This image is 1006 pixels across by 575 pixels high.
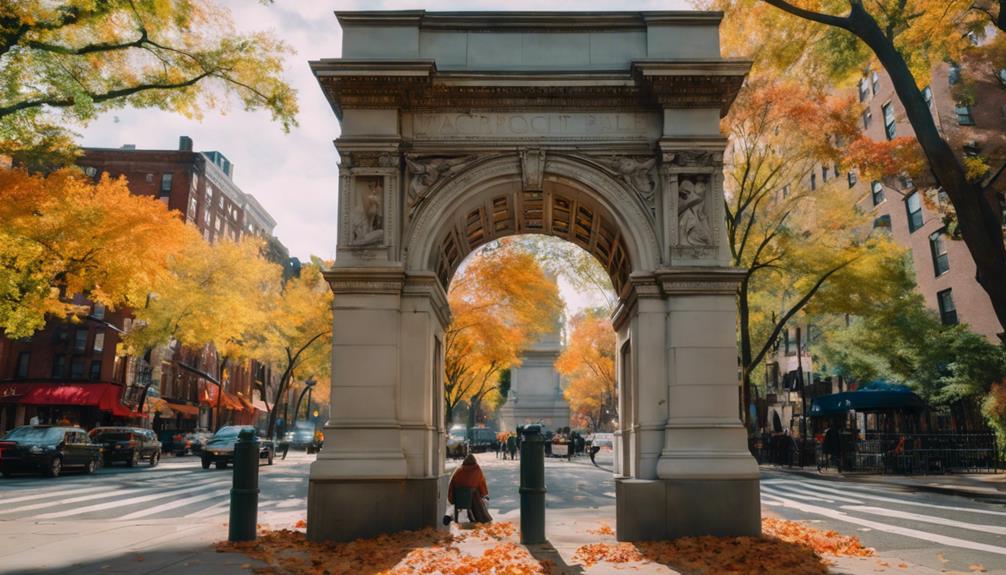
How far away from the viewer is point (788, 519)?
15.1 m

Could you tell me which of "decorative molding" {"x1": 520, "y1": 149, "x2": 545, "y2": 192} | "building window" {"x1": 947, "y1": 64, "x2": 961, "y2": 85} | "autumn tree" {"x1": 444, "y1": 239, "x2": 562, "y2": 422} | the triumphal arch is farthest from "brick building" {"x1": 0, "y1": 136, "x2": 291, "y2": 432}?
"building window" {"x1": 947, "y1": 64, "x2": 961, "y2": 85}

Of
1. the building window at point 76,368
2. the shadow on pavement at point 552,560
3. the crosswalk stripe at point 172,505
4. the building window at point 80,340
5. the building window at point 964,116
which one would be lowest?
the crosswalk stripe at point 172,505

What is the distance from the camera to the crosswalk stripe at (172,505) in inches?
626

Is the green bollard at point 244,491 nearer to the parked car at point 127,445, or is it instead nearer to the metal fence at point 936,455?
the metal fence at point 936,455

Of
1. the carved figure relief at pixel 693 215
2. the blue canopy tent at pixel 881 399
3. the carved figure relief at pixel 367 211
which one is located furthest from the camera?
the blue canopy tent at pixel 881 399

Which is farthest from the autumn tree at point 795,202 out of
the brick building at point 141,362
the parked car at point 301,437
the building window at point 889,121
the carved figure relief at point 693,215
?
the parked car at point 301,437

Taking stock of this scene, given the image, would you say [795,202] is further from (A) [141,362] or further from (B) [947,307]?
(A) [141,362]

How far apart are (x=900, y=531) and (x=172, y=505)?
1508cm

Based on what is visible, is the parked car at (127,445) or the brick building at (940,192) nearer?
the parked car at (127,445)

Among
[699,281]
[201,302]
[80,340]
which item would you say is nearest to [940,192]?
[699,281]

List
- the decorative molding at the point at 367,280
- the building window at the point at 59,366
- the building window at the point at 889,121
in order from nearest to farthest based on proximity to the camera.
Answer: the decorative molding at the point at 367,280
the building window at the point at 889,121
the building window at the point at 59,366

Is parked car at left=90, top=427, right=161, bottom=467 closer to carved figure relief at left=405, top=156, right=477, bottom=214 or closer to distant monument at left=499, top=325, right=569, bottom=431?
carved figure relief at left=405, top=156, right=477, bottom=214

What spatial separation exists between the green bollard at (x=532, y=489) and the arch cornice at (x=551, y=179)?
3684 millimetres

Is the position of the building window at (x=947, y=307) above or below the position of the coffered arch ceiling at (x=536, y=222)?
above
